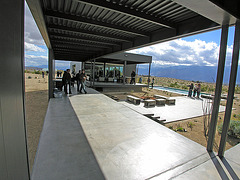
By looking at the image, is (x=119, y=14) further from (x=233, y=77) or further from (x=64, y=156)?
(x=64, y=156)

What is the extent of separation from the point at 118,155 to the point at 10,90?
6.86ft

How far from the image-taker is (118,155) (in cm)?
253

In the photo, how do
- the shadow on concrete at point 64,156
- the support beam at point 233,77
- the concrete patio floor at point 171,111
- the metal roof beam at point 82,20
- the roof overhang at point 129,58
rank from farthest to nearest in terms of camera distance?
the roof overhang at point 129,58
the concrete patio floor at point 171,111
the metal roof beam at point 82,20
the support beam at point 233,77
the shadow on concrete at point 64,156

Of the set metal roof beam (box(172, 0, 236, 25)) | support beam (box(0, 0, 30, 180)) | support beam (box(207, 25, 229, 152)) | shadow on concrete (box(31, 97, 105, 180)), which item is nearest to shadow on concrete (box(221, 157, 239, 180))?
support beam (box(207, 25, 229, 152))

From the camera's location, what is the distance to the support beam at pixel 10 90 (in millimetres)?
961

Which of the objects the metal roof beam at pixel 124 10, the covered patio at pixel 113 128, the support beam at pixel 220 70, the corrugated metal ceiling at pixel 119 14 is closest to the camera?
the covered patio at pixel 113 128

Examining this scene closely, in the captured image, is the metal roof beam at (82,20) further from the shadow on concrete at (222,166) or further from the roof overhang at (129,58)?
the roof overhang at (129,58)

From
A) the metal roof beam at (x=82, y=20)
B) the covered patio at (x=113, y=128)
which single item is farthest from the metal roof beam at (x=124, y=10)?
the metal roof beam at (x=82, y=20)

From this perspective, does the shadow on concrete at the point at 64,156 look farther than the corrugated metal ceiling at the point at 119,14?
No

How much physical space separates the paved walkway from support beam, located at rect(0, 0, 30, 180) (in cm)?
97

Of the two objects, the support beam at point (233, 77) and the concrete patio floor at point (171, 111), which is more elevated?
the support beam at point (233, 77)

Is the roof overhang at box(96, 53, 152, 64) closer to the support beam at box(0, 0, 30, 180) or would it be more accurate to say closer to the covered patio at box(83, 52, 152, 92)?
the covered patio at box(83, 52, 152, 92)

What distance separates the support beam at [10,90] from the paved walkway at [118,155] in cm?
97

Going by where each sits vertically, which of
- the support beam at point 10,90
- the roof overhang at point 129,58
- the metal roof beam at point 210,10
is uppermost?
the roof overhang at point 129,58
